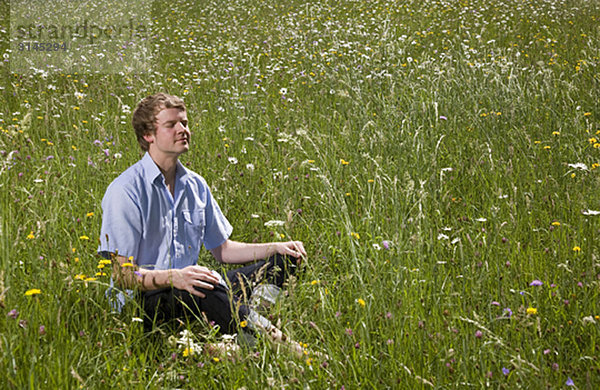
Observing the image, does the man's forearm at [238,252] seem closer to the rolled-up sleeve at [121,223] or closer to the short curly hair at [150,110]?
the rolled-up sleeve at [121,223]

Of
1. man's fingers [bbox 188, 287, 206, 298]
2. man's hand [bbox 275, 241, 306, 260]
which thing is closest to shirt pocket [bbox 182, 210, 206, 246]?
man's hand [bbox 275, 241, 306, 260]

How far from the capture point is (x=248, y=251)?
3279mm

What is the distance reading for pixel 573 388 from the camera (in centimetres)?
196

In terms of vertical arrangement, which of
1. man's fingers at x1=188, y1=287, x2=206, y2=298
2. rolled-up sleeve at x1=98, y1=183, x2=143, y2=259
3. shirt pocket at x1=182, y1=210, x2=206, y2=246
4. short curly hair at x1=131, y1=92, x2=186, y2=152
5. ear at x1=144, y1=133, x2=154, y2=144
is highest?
short curly hair at x1=131, y1=92, x2=186, y2=152

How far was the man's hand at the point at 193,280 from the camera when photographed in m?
2.58

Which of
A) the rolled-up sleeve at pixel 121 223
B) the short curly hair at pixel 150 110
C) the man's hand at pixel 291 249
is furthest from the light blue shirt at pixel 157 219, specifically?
the man's hand at pixel 291 249

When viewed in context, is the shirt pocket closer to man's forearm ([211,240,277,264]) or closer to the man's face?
man's forearm ([211,240,277,264])

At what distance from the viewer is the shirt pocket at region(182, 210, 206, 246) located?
10.2ft

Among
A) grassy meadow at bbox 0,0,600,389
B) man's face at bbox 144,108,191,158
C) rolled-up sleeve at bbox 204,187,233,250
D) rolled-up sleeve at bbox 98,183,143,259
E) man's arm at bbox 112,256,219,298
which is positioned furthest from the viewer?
rolled-up sleeve at bbox 204,187,233,250

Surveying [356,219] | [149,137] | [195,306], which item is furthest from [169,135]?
[356,219]

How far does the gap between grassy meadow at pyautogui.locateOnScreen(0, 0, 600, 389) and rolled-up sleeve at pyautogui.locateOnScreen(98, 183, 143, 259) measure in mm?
171

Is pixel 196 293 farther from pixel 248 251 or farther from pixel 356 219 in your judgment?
pixel 356 219

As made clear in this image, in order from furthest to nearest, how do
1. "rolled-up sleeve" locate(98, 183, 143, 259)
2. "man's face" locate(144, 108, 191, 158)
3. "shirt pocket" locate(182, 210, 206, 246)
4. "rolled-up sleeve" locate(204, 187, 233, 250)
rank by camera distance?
"rolled-up sleeve" locate(204, 187, 233, 250), "shirt pocket" locate(182, 210, 206, 246), "man's face" locate(144, 108, 191, 158), "rolled-up sleeve" locate(98, 183, 143, 259)

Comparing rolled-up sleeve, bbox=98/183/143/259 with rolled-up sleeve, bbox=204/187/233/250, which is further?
rolled-up sleeve, bbox=204/187/233/250
